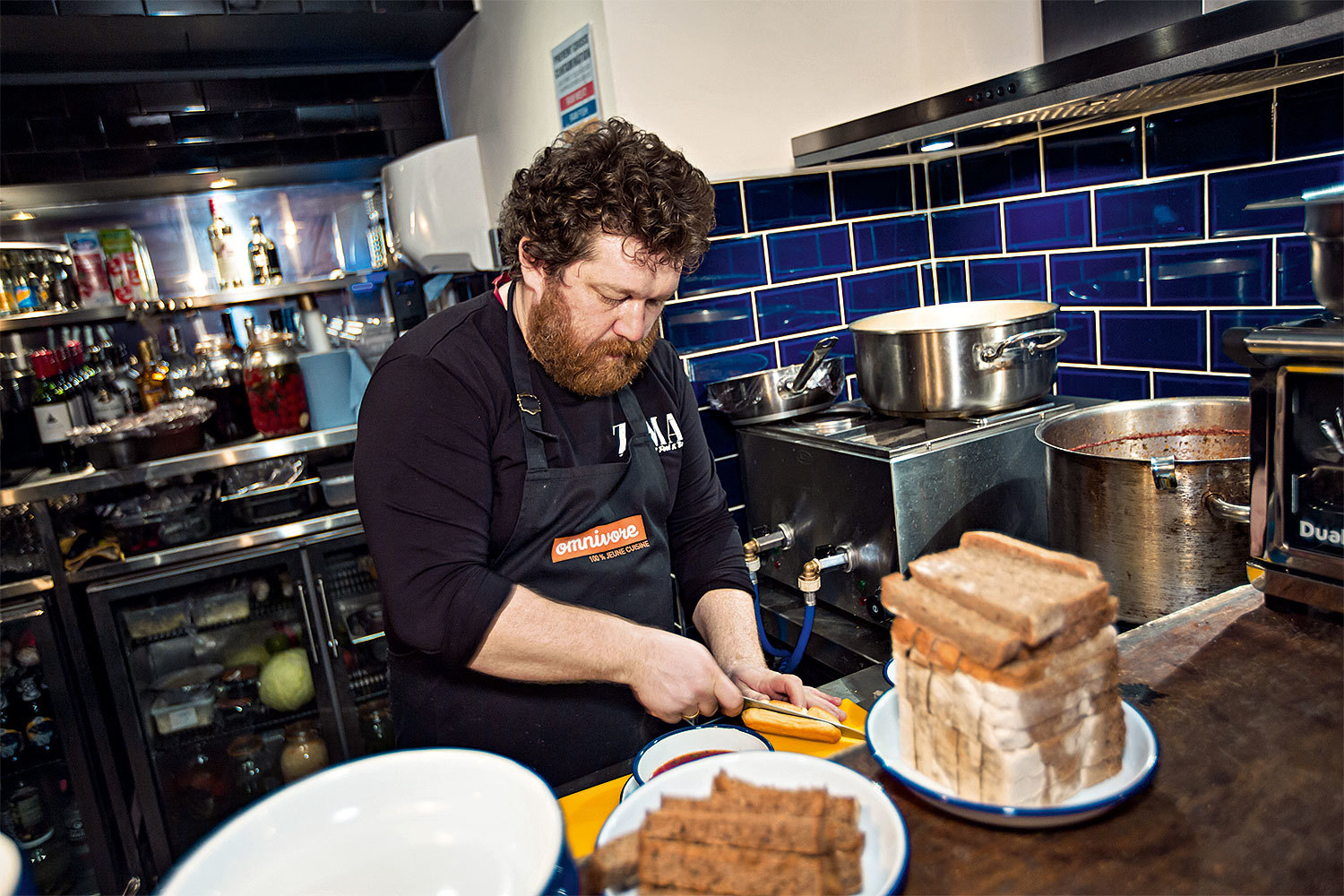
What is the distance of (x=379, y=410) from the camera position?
1.30 m

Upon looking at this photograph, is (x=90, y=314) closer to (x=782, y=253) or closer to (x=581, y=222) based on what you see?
(x=782, y=253)

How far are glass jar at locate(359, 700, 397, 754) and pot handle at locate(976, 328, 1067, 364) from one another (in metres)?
2.24

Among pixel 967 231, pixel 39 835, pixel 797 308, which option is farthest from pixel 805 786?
pixel 39 835

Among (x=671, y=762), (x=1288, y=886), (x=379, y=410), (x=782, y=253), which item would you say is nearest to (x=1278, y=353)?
(x=1288, y=886)

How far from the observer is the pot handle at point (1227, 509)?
4.17 ft

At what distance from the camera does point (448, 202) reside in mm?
2865

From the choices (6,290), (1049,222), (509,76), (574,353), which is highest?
(509,76)

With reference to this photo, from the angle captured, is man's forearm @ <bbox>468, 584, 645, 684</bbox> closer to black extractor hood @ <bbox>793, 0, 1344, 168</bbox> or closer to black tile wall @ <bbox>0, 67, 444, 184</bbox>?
black extractor hood @ <bbox>793, 0, 1344, 168</bbox>

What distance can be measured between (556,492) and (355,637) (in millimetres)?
1890

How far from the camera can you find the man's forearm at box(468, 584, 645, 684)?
4.20 ft

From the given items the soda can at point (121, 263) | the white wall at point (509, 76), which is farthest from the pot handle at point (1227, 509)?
the soda can at point (121, 263)

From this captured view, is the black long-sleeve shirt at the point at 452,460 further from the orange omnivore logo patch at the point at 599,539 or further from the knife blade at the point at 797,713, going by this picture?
the knife blade at the point at 797,713

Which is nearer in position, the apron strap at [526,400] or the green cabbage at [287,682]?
the apron strap at [526,400]

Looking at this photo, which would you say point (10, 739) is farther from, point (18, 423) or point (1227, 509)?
point (1227, 509)
